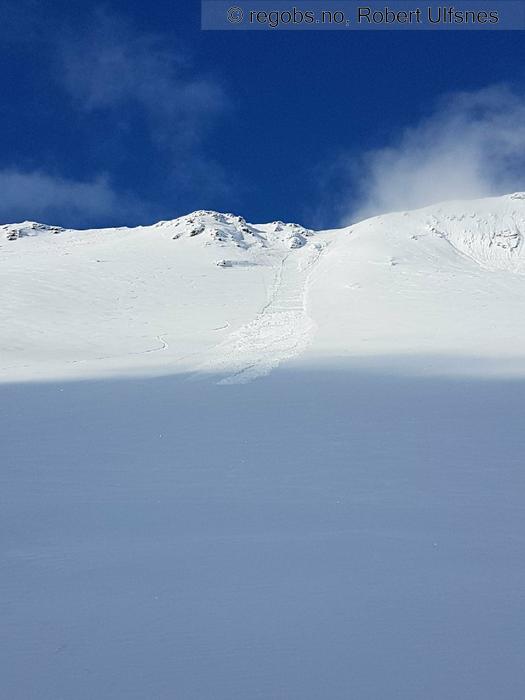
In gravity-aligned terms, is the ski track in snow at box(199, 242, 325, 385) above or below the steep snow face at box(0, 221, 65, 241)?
below

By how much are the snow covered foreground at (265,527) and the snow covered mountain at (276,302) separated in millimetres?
→ 1195

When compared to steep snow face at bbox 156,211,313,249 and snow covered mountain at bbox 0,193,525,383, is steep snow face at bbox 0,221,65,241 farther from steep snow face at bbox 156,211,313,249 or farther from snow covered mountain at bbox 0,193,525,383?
snow covered mountain at bbox 0,193,525,383

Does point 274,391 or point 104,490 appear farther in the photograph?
point 274,391

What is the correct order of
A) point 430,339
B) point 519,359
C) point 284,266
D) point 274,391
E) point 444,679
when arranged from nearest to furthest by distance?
point 444,679, point 274,391, point 519,359, point 430,339, point 284,266

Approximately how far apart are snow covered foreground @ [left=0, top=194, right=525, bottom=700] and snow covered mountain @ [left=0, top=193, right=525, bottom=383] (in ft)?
3.92

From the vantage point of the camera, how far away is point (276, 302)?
93.9ft

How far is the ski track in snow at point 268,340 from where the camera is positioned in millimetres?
13523

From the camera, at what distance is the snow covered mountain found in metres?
16.0

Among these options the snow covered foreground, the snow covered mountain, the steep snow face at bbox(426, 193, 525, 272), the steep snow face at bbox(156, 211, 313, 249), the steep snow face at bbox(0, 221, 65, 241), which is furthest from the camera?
the steep snow face at bbox(0, 221, 65, 241)

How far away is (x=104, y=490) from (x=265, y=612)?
2533mm

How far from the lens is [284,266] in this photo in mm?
46312

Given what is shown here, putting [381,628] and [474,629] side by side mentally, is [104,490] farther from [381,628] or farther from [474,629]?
[474,629]

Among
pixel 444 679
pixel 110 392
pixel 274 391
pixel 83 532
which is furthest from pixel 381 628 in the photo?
pixel 110 392

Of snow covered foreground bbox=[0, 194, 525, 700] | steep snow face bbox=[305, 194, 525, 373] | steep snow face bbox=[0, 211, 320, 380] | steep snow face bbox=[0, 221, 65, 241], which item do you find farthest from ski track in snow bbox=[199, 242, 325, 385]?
steep snow face bbox=[0, 221, 65, 241]
